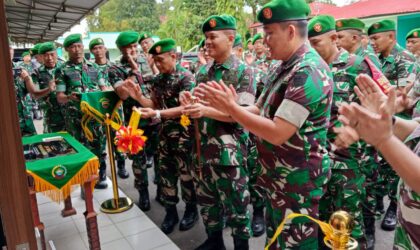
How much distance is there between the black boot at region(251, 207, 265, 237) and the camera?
3.41 metres

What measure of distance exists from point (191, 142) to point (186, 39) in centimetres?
1504

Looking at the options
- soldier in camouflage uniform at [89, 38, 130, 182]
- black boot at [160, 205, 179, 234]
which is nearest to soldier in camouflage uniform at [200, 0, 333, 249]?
black boot at [160, 205, 179, 234]

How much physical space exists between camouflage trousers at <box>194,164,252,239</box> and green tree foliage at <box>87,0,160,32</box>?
154 ft

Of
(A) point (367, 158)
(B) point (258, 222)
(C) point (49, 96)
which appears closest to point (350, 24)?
(A) point (367, 158)

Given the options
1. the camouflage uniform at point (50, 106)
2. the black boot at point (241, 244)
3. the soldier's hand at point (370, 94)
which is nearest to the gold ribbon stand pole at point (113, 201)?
the black boot at point (241, 244)

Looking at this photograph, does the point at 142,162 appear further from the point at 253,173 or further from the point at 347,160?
the point at 347,160

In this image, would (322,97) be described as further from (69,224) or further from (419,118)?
(69,224)

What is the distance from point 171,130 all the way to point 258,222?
49.8 inches

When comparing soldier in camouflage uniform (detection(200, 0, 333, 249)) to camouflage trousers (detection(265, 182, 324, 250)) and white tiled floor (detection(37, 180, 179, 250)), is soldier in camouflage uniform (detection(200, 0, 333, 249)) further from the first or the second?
white tiled floor (detection(37, 180, 179, 250))

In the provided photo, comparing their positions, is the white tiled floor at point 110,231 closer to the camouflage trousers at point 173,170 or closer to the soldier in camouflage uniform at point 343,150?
the camouflage trousers at point 173,170

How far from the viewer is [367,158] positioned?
2830mm

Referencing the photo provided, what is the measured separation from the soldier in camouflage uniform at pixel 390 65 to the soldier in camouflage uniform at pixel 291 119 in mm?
1921

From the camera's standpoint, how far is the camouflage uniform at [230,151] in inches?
103

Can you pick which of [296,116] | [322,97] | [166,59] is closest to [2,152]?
[296,116]
